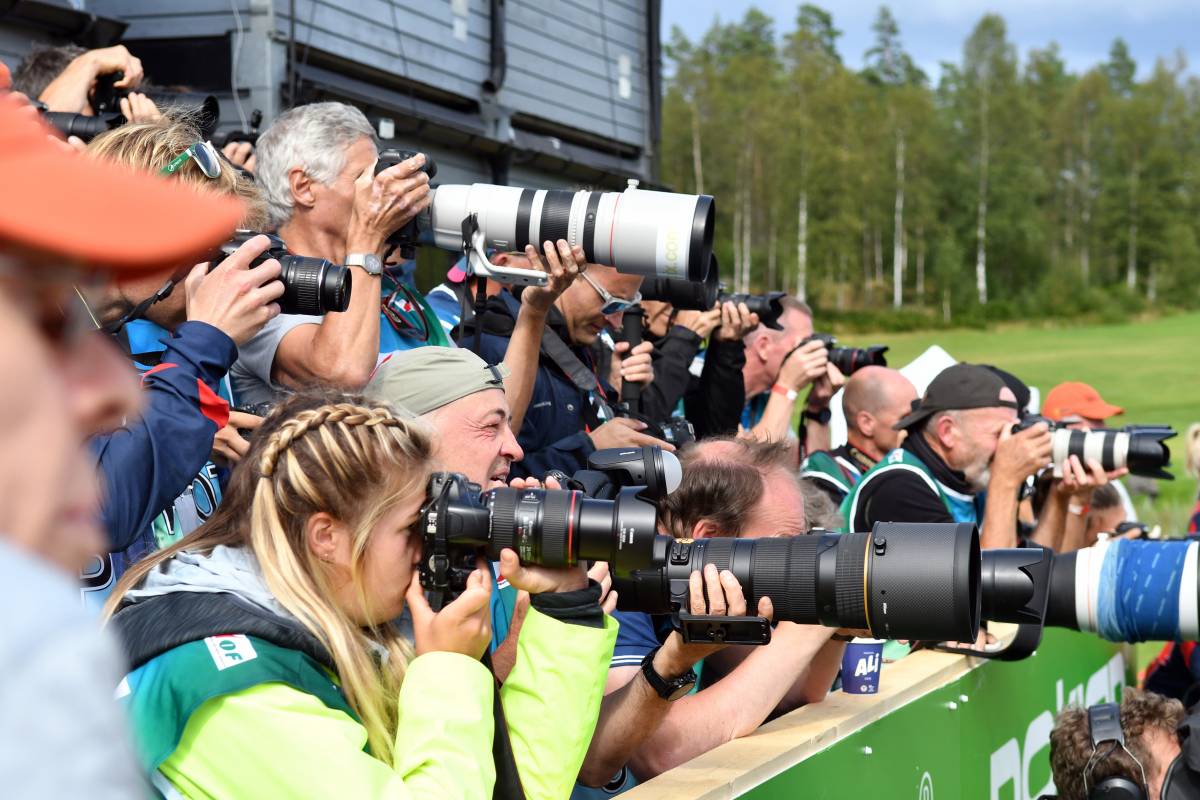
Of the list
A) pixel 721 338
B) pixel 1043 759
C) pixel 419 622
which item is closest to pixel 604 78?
pixel 721 338

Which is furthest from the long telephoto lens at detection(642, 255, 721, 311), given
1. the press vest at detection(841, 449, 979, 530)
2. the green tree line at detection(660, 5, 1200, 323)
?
the green tree line at detection(660, 5, 1200, 323)

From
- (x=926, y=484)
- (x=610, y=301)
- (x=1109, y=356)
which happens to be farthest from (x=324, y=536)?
(x=1109, y=356)

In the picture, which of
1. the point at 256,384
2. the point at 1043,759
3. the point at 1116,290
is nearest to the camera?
the point at 256,384

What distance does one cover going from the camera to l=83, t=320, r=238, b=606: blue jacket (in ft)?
7.43

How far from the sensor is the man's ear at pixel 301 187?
344 cm

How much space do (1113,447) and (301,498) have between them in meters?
3.50

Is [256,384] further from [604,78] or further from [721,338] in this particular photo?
[604,78]

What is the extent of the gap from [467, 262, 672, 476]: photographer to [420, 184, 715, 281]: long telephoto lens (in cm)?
38

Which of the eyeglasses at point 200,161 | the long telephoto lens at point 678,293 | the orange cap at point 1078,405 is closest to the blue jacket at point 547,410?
the long telephoto lens at point 678,293

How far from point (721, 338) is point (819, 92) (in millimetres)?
47052

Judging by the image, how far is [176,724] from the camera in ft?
5.93

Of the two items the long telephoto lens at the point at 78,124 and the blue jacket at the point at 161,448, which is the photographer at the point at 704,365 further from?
the blue jacket at the point at 161,448

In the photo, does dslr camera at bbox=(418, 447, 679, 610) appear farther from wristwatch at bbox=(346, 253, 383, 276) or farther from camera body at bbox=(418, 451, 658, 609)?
wristwatch at bbox=(346, 253, 383, 276)

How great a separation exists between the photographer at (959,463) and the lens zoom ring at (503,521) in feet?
8.20
